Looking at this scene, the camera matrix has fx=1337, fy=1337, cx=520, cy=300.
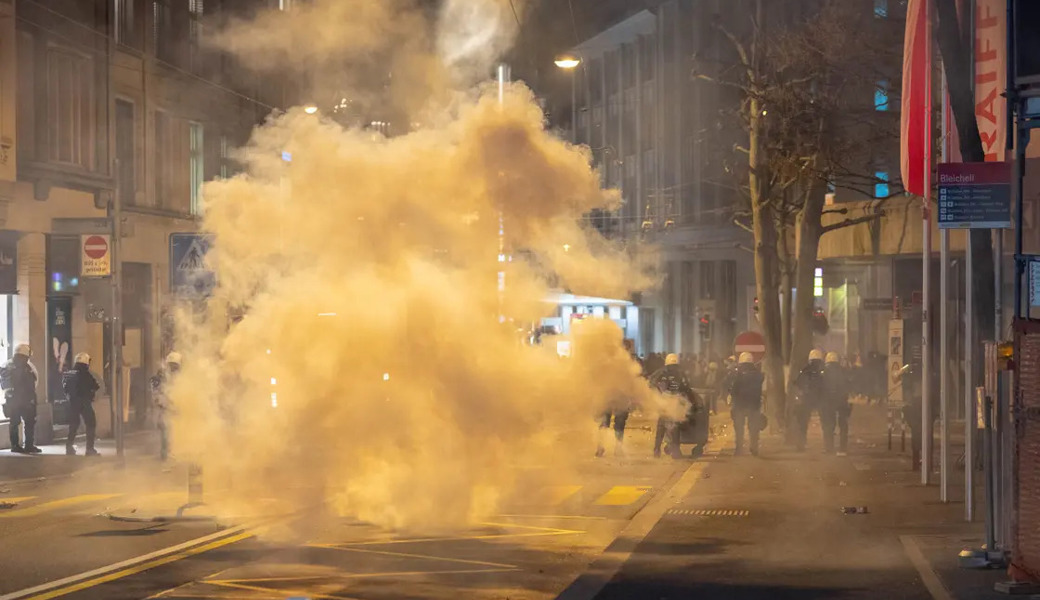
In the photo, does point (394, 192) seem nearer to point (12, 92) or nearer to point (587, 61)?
point (12, 92)

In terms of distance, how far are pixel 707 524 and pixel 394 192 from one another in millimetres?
4792

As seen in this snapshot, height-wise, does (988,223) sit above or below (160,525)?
above

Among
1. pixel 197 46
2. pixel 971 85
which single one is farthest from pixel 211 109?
pixel 971 85

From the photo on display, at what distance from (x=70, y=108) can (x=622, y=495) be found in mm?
15486

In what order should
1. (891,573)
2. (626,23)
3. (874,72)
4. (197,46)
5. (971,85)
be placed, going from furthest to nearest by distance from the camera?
(626,23) → (197,46) → (874,72) → (971,85) → (891,573)

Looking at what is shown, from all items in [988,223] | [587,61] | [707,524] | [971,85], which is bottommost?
[707,524]

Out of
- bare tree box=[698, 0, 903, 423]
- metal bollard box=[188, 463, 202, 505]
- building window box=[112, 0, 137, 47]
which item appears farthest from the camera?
building window box=[112, 0, 137, 47]

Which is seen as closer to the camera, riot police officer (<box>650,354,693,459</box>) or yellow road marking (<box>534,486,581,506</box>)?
yellow road marking (<box>534,486,581,506</box>)

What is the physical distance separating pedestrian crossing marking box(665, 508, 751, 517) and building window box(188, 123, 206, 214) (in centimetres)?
1991

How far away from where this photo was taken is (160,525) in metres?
13.5

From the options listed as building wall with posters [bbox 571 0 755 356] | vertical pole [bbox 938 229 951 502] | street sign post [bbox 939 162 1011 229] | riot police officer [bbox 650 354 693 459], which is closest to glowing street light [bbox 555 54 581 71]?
riot police officer [bbox 650 354 693 459]

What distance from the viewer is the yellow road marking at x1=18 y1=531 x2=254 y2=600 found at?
984 centimetres

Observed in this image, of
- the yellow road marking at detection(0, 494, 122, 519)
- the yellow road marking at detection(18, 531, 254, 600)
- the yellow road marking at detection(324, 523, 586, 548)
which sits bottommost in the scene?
the yellow road marking at detection(0, 494, 122, 519)

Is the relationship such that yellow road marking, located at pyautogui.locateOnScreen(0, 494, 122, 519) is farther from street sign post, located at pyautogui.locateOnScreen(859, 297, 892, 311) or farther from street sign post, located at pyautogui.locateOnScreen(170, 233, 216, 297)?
street sign post, located at pyautogui.locateOnScreen(859, 297, 892, 311)
